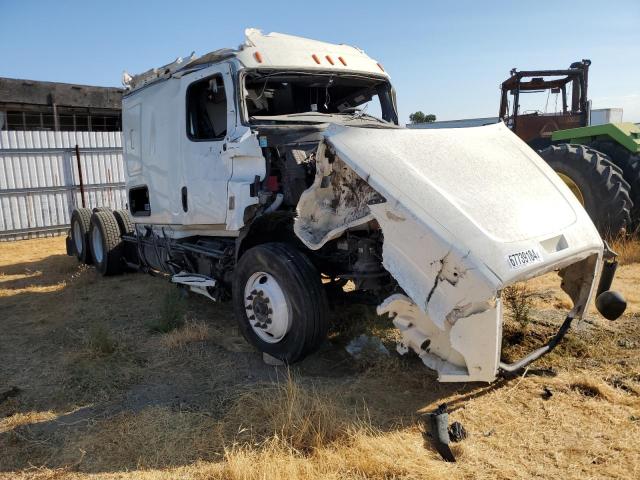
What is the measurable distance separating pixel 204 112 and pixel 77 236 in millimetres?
4954

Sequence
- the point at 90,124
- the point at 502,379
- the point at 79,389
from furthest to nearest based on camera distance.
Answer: the point at 90,124 < the point at 79,389 < the point at 502,379

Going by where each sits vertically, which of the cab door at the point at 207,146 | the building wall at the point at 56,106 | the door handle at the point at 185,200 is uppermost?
the building wall at the point at 56,106

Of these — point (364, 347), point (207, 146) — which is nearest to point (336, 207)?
point (364, 347)

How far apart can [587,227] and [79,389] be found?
12.6ft

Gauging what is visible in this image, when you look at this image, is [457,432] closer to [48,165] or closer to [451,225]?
[451,225]

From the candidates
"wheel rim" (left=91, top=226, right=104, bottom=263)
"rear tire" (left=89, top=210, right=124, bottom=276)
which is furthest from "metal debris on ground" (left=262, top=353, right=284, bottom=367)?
"wheel rim" (left=91, top=226, right=104, bottom=263)

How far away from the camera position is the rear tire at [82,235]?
8633 mm

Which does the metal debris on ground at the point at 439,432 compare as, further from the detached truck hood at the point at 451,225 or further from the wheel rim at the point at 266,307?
the wheel rim at the point at 266,307

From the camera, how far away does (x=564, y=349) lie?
4129 mm

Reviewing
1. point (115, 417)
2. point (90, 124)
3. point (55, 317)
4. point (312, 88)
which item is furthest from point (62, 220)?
point (115, 417)

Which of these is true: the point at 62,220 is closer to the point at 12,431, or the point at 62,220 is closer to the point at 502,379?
the point at 12,431

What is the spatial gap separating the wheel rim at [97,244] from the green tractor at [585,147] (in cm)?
694

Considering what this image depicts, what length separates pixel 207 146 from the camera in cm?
494

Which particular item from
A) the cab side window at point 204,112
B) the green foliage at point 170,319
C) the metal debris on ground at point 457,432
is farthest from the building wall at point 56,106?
the metal debris on ground at point 457,432
